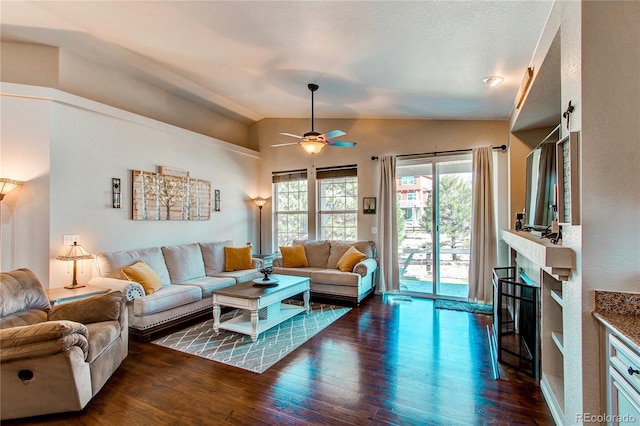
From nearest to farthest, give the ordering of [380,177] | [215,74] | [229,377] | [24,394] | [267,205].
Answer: [24,394] → [229,377] → [215,74] → [380,177] → [267,205]

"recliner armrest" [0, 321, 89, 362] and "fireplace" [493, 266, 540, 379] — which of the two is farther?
"fireplace" [493, 266, 540, 379]

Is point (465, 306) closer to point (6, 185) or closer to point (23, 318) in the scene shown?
point (23, 318)

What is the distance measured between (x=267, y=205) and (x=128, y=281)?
140 inches

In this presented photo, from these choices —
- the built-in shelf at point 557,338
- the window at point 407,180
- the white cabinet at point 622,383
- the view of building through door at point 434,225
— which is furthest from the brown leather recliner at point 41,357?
the window at point 407,180

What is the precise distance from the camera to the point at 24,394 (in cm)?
206

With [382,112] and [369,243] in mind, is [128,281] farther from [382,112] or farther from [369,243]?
[382,112]

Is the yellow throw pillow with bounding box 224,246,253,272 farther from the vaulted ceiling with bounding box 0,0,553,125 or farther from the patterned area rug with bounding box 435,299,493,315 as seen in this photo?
the patterned area rug with bounding box 435,299,493,315

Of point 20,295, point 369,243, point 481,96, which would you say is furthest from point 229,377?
point 481,96

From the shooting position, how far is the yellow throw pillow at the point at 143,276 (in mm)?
3654

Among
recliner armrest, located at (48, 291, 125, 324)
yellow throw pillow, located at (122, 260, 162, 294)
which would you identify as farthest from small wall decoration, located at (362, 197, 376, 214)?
recliner armrest, located at (48, 291, 125, 324)

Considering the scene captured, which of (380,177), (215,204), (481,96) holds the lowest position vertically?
(215,204)

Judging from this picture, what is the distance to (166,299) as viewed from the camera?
3.63 metres

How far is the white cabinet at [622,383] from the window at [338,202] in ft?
14.6

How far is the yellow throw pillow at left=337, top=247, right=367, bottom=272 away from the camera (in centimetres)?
493
